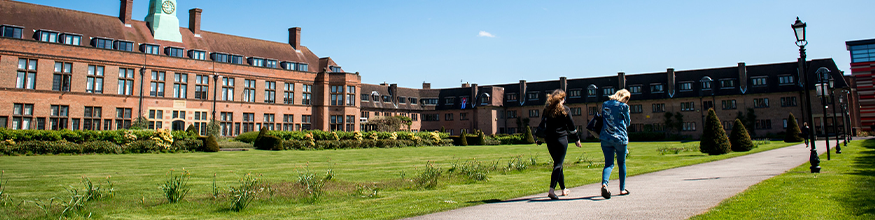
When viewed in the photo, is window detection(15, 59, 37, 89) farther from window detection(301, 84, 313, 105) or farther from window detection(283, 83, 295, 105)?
window detection(301, 84, 313, 105)

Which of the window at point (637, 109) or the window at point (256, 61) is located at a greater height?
the window at point (256, 61)

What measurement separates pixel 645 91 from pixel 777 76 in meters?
13.3

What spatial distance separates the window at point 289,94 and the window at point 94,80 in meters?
16.0

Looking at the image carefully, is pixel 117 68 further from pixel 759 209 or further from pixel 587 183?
pixel 759 209

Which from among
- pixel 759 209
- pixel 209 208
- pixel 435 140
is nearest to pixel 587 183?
pixel 759 209

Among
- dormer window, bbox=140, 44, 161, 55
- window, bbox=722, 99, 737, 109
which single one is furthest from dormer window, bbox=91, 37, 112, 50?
window, bbox=722, 99, 737, 109

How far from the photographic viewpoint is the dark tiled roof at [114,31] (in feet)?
126

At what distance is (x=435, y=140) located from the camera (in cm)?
4722

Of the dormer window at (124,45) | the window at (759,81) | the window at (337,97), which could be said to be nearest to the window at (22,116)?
the dormer window at (124,45)

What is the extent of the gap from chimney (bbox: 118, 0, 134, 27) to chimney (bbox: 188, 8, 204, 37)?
5.23 metres

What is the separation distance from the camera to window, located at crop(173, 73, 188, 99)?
44.5 metres

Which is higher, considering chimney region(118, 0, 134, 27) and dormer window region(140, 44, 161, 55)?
chimney region(118, 0, 134, 27)

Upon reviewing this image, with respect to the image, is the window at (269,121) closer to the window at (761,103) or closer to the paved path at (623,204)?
the paved path at (623,204)

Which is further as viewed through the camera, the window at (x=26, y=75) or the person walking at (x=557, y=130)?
the window at (x=26, y=75)
